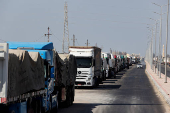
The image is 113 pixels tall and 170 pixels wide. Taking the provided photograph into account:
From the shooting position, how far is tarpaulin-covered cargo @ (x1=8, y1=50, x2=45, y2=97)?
10.3 m

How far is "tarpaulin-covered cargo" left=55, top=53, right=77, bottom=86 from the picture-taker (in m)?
18.5

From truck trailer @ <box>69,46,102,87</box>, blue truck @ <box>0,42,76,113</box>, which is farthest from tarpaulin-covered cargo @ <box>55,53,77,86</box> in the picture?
truck trailer @ <box>69,46,102,87</box>

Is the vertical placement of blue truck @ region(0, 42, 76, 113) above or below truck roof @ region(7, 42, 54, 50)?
below

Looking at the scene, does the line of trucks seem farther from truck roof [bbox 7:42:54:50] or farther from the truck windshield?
the truck windshield

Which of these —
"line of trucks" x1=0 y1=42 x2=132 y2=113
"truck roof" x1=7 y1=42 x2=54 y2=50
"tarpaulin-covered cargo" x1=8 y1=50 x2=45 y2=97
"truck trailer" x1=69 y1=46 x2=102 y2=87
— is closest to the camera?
"line of trucks" x1=0 y1=42 x2=132 y2=113

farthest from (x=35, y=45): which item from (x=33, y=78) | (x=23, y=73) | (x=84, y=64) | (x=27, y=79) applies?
(x=84, y=64)

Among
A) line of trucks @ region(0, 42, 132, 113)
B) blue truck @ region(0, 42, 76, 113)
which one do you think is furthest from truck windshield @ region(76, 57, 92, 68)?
blue truck @ region(0, 42, 76, 113)

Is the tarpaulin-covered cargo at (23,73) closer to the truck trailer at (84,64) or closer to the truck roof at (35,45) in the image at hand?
the truck roof at (35,45)

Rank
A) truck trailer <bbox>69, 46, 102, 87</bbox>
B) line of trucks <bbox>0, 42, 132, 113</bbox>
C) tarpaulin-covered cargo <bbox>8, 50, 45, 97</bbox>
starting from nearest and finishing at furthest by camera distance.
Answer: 1. line of trucks <bbox>0, 42, 132, 113</bbox>
2. tarpaulin-covered cargo <bbox>8, 50, 45, 97</bbox>
3. truck trailer <bbox>69, 46, 102, 87</bbox>

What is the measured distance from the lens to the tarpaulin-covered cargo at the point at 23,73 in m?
10.3

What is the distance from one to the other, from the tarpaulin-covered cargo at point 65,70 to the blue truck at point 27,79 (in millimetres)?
544

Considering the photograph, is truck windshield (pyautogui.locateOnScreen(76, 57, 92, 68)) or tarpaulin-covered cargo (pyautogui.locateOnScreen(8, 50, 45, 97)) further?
truck windshield (pyautogui.locateOnScreen(76, 57, 92, 68))

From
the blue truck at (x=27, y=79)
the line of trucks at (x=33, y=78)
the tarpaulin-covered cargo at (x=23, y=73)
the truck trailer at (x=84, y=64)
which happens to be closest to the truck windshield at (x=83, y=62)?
the truck trailer at (x=84, y=64)

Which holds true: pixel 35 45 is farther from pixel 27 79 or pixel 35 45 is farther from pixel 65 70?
pixel 65 70
